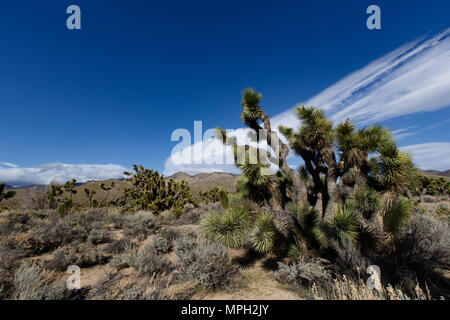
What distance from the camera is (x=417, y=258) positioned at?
3809 millimetres

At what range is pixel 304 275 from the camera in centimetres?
345

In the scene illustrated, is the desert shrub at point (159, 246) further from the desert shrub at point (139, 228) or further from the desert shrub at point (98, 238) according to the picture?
the desert shrub at point (98, 238)

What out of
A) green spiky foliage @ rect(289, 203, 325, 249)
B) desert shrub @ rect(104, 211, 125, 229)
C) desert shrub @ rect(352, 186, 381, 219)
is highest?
desert shrub @ rect(352, 186, 381, 219)

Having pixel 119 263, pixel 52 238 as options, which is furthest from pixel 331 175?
pixel 52 238

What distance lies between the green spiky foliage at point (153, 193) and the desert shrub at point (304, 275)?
11.0 meters

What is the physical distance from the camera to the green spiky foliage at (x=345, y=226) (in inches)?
139

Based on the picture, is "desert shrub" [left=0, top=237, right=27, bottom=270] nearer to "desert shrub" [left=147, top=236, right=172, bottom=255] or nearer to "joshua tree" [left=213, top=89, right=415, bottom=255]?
"desert shrub" [left=147, top=236, right=172, bottom=255]

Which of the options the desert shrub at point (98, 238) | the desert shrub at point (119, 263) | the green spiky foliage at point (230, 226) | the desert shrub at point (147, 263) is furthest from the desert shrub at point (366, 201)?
the desert shrub at point (98, 238)

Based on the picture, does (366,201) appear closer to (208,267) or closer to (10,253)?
(208,267)

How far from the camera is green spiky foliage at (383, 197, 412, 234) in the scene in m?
3.51

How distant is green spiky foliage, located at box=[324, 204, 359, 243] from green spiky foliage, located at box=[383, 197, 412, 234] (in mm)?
623

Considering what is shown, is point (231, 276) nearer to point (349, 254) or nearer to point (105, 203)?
point (349, 254)

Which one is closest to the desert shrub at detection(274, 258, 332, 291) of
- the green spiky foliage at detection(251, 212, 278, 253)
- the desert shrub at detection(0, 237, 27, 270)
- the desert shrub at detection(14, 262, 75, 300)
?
the green spiky foliage at detection(251, 212, 278, 253)
